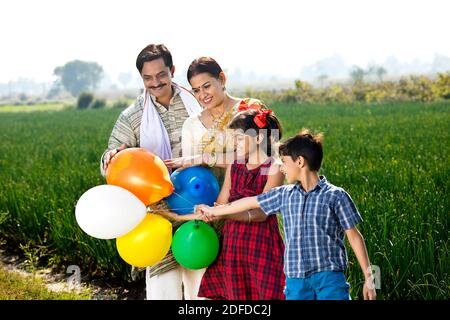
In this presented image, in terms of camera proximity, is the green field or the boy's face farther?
the green field

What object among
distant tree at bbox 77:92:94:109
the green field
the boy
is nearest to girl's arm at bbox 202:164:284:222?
the boy

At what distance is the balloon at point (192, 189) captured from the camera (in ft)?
9.34

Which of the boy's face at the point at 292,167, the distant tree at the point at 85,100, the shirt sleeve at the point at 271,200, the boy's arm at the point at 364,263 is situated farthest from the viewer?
the distant tree at the point at 85,100

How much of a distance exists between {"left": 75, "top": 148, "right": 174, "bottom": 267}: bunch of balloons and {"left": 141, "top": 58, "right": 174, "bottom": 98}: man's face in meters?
0.42

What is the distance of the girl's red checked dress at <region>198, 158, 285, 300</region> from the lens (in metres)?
2.67

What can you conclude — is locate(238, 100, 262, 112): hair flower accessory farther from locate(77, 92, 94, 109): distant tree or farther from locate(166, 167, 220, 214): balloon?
locate(77, 92, 94, 109): distant tree

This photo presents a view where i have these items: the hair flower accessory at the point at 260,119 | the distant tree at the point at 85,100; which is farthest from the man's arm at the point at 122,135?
the distant tree at the point at 85,100

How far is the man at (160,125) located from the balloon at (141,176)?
0.67 ft

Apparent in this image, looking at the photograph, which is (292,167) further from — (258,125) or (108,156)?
(108,156)

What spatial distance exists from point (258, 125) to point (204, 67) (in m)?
0.45

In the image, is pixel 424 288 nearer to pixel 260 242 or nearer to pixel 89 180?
pixel 260 242

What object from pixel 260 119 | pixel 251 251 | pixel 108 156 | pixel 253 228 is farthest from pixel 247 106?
pixel 108 156

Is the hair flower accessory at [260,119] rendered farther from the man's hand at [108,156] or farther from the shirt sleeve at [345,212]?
the man's hand at [108,156]
